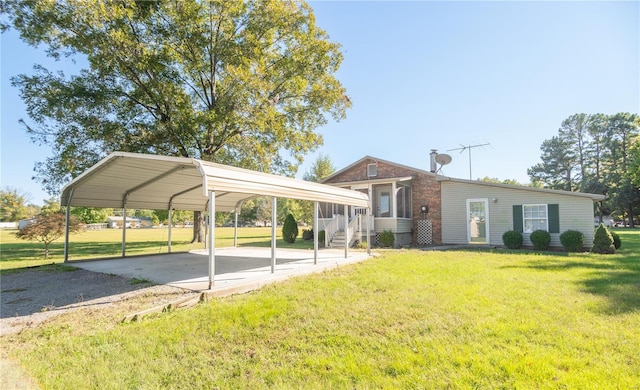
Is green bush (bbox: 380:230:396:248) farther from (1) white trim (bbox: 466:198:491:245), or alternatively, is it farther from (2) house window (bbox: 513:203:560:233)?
(2) house window (bbox: 513:203:560:233)

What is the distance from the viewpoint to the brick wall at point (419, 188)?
17000 mm

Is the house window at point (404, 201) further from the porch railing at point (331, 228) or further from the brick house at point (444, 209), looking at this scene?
the porch railing at point (331, 228)

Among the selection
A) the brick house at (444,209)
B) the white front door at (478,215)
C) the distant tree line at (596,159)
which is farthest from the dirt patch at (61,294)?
the distant tree line at (596,159)

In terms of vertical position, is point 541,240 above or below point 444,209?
below

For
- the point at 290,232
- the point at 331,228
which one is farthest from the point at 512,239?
the point at 290,232

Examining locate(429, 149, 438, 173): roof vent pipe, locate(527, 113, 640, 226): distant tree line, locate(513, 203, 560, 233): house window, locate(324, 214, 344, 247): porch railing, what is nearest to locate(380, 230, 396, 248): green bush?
locate(324, 214, 344, 247): porch railing

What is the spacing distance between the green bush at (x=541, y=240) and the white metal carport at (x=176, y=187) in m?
7.76

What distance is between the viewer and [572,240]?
13.1 m

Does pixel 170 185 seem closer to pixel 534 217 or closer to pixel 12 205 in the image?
pixel 534 217

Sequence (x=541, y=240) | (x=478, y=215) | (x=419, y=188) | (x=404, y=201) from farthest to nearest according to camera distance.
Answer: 1. (x=404, y=201)
2. (x=419, y=188)
3. (x=478, y=215)
4. (x=541, y=240)

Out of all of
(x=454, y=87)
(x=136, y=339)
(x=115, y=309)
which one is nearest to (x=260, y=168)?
(x=454, y=87)

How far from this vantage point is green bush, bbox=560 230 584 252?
512 inches

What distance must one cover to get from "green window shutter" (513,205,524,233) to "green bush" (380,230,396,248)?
217 inches

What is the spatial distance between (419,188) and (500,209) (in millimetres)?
3995
